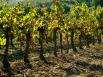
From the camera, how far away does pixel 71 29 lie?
74938mm

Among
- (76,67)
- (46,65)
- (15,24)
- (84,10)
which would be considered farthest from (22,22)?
(84,10)

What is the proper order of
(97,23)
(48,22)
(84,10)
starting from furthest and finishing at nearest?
(97,23) → (84,10) → (48,22)

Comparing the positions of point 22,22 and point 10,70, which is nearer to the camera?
point 10,70

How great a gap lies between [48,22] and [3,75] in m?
23.3

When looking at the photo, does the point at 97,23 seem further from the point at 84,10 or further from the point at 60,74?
the point at 60,74

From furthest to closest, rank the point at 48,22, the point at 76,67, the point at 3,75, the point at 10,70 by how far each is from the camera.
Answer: the point at 48,22, the point at 76,67, the point at 10,70, the point at 3,75

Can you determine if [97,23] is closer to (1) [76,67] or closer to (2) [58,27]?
(2) [58,27]

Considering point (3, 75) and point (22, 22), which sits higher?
point (22, 22)

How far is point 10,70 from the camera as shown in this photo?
4503 centimetres

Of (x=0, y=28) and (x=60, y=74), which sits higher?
(x=0, y=28)

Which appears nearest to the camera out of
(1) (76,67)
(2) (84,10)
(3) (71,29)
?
(1) (76,67)

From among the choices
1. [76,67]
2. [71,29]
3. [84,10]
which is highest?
[84,10]

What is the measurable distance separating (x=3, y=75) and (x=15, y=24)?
32.3 ft

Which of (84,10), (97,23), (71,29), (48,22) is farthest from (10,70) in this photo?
(97,23)
